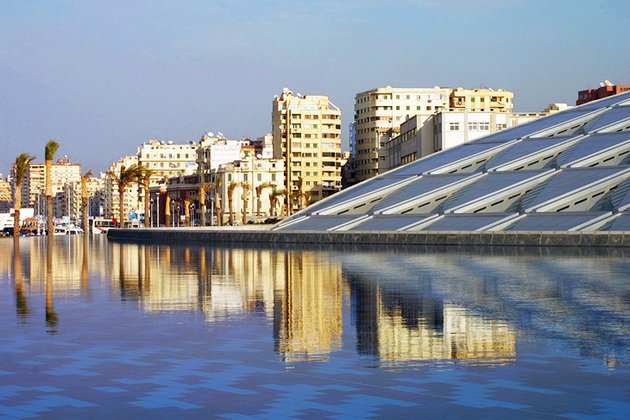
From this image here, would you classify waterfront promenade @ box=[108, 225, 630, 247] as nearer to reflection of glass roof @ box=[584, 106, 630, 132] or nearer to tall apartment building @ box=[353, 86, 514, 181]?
reflection of glass roof @ box=[584, 106, 630, 132]

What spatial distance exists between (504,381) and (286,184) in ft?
578

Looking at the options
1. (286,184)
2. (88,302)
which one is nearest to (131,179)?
(286,184)

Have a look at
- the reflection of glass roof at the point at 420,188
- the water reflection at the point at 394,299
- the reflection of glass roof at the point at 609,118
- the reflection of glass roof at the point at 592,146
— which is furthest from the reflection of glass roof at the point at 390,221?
the water reflection at the point at 394,299

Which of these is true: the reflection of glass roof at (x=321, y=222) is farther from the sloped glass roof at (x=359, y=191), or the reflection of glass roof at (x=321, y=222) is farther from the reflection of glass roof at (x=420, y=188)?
the sloped glass roof at (x=359, y=191)

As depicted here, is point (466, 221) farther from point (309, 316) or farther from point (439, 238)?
point (309, 316)

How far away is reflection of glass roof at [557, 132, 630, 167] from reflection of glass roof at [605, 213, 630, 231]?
7693mm

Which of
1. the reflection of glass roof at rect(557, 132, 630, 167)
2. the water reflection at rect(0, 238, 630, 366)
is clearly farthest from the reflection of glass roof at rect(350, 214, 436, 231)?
the water reflection at rect(0, 238, 630, 366)

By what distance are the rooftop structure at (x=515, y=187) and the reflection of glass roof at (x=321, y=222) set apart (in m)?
0.08

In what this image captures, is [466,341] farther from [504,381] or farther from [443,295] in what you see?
[443,295]

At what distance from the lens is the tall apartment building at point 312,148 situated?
7308 inches

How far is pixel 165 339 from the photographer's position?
14.7 meters

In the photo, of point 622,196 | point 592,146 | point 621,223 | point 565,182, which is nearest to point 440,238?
point 565,182

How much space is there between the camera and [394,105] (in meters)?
189

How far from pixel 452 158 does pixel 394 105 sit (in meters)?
129
